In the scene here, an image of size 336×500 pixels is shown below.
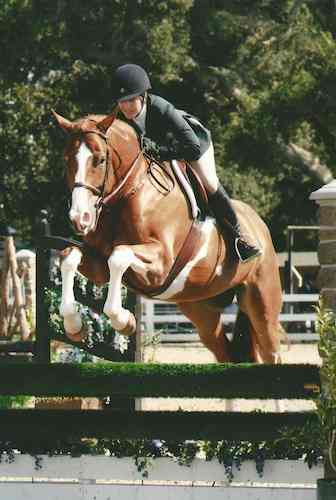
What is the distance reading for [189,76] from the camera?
90.9 ft

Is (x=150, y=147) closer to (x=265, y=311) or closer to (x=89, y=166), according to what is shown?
(x=89, y=166)

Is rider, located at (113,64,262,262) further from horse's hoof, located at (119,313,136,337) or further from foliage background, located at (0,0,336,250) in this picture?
foliage background, located at (0,0,336,250)

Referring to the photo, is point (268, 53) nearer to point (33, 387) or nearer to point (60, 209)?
point (60, 209)

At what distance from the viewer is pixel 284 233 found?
3453 centimetres

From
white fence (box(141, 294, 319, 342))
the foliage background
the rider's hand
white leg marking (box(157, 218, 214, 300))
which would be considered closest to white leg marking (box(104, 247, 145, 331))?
white leg marking (box(157, 218, 214, 300))

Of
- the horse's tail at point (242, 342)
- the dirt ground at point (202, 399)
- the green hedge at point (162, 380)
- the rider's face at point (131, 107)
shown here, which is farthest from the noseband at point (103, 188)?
the dirt ground at point (202, 399)

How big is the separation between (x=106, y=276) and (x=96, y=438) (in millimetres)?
1037

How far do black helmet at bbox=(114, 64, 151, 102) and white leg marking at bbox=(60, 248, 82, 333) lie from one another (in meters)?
1.05

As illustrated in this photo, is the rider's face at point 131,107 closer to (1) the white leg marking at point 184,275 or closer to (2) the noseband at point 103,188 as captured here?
(2) the noseband at point 103,188

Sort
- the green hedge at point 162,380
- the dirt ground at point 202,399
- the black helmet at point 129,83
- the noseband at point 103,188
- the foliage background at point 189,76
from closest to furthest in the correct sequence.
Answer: the green hedge at point 162,380, the noseband at point 103,188, the black helmet at point 129,83, the dirt ground at point 202,399, the foliage background at point 189,76

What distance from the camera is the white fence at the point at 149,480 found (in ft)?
20.4

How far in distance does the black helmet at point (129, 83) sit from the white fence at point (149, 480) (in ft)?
7.38

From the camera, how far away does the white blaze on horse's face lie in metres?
6.52

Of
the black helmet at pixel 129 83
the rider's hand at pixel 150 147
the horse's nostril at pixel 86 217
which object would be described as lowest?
the horse's nostril at pixel 86 217
